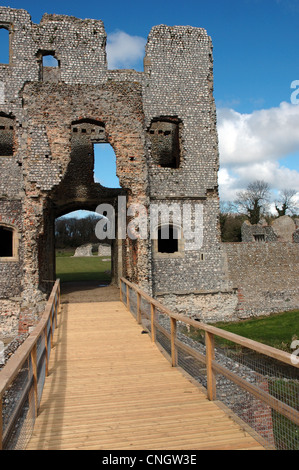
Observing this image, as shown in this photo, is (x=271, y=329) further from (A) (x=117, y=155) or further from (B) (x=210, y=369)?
(B) (x=210, y=369)

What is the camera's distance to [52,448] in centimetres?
376

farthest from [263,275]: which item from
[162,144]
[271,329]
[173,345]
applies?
[173,345]

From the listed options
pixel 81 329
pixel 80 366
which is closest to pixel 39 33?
pixel 81 329

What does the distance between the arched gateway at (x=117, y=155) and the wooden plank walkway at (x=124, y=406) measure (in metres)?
7.16

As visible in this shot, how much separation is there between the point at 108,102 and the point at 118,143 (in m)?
1.50

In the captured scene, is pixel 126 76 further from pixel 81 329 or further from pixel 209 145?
pixel 81 329

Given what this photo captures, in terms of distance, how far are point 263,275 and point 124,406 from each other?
13.4 meters

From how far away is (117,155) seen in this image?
1428 centimetres

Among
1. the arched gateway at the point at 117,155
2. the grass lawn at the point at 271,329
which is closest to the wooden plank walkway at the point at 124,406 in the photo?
the grass lawn at the point at 271,329

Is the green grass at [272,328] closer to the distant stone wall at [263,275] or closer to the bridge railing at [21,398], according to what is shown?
the distant stone wall at [263,275]

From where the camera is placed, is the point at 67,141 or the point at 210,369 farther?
the point at 67,141

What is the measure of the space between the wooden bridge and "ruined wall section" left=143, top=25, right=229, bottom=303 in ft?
28.6

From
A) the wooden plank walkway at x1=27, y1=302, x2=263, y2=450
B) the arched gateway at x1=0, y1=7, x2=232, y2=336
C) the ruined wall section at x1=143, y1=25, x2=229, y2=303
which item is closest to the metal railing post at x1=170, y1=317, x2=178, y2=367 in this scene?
the wooden plank walkway at x1=27, y1=302, x2=263, y2=450

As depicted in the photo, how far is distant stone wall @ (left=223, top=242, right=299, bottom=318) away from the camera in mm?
16812
